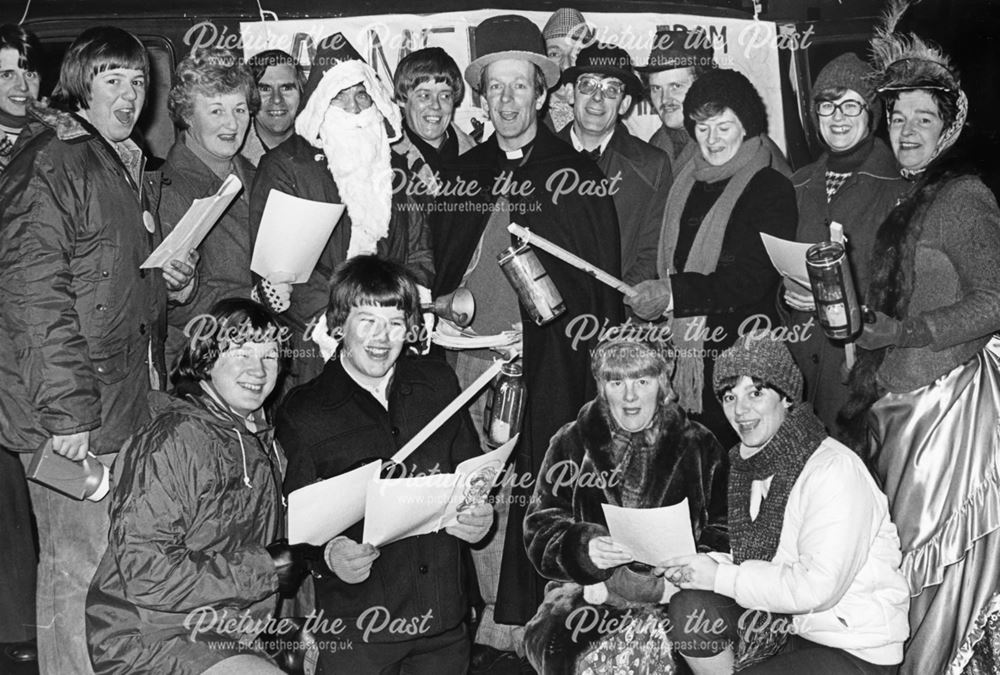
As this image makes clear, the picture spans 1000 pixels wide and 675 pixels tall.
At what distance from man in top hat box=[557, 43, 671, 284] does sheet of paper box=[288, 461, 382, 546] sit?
4.66 ft

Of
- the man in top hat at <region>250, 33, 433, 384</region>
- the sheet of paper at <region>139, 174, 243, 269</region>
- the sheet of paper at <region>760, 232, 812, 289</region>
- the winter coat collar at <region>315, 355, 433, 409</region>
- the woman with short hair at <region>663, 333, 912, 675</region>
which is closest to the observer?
the woman with short hair at <region>663, 333, 912, 675</region>

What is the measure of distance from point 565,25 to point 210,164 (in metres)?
1.48

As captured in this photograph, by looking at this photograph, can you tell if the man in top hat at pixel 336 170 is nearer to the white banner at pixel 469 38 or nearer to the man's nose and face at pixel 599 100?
the white banner at pixel 469 38

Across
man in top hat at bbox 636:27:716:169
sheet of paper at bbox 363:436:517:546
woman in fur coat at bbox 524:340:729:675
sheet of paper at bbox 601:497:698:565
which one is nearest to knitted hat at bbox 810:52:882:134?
man in top hat at bbox 636:27:716:169

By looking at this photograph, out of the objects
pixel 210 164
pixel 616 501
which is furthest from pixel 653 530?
pixel 210 164

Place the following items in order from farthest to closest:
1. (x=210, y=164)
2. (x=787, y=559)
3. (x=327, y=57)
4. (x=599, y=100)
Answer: (x=599, y=100) < (x=327, y=57) < (x=210, y=164) < (x=787, y=559)

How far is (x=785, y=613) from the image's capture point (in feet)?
12.4

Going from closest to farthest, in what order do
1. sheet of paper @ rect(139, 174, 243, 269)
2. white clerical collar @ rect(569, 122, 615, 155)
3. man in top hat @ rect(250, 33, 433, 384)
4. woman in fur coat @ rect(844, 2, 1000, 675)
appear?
sheet of paper @ rect(139, 174, 243, 269), woman in fur coat @ rect(844, 2, 1000, 675), man in top hat @ rect(250, 33, 433, 384), white clerical collar @ rect(569, 122, 615, 155)

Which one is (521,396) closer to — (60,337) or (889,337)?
(889,337)

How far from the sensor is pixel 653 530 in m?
4.04

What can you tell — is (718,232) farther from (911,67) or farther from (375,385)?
(375,385)

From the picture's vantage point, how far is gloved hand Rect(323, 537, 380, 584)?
3797 millimetres

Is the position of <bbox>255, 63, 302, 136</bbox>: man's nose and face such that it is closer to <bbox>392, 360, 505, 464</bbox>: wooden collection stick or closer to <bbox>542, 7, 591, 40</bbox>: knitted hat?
<bbox>542, 7, 591, 40</bbox>: knitted hat

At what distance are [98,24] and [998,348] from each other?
3.64 m
